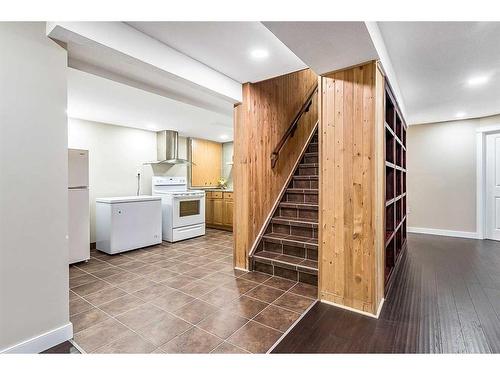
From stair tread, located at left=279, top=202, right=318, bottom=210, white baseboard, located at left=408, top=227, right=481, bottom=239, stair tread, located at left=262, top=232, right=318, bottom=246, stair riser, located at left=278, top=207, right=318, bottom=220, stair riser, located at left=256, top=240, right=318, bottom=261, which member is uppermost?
stair tread, located at left=279, top=202, right=318, bottom=210

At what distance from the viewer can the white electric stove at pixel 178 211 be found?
15.5ft

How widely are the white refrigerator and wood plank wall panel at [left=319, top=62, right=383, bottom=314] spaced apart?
317cm

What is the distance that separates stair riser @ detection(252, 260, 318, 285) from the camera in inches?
108

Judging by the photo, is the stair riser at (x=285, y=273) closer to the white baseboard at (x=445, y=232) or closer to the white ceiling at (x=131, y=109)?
the white ceiling at (x=131, y=109)

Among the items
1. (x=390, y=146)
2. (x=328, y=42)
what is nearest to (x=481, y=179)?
(x=390, y=146)

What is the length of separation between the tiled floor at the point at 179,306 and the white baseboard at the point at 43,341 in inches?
3.9

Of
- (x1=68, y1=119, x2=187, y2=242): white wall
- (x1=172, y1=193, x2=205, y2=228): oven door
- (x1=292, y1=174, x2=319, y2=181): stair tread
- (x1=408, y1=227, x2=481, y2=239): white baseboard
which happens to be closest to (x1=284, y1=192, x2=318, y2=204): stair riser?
(x1=292, y1=174, x2=319, y2=181): stair tread

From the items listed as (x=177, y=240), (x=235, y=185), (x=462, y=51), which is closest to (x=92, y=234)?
(x=177, y=240)

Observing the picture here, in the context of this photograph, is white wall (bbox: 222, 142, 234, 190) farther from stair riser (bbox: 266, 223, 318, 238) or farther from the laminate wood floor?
the laminate wood floor

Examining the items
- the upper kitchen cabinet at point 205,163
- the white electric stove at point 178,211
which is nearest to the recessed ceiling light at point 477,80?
the white electric stove at point 178,211

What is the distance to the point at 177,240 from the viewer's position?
4.75 meters

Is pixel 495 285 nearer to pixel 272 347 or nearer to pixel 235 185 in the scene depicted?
pixel 272 347
